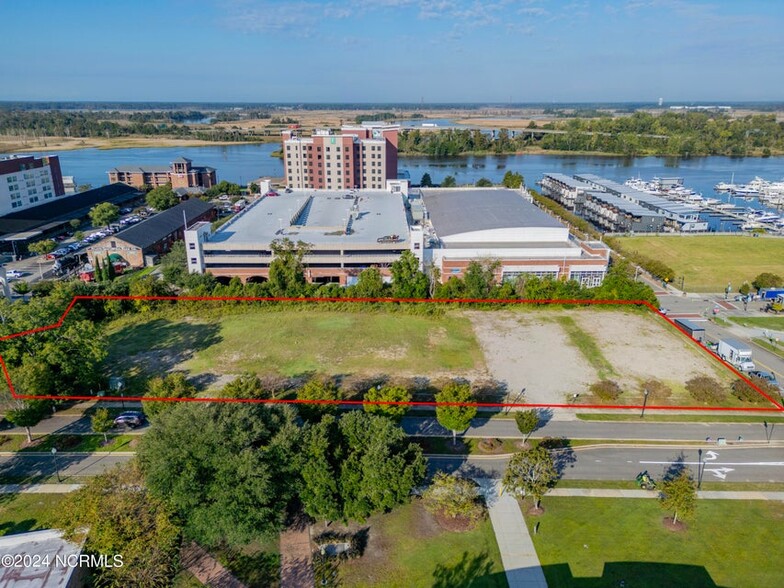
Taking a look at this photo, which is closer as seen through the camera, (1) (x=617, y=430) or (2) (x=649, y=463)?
(2) (x=649, y=463)

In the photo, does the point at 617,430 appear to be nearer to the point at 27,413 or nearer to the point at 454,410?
the point at 454,410

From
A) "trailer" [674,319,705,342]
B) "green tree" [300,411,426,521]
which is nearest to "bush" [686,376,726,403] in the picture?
"trailer" [674,319,705,342]

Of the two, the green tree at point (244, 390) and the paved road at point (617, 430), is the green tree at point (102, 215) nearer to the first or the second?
the green tree at point (244, 390)

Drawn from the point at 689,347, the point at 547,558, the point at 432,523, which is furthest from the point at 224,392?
the point at 689,347

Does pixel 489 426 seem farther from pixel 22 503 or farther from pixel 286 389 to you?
pixel 22 503

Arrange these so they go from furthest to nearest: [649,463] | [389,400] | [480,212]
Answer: [480,212] → [389,400] → [649,463]

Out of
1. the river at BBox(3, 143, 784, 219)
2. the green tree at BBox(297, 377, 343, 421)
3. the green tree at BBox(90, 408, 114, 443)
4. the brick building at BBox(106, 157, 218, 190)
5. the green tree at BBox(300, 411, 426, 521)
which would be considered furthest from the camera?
the river at BBox(3, 143, 784, 219)

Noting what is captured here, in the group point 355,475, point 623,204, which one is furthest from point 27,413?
point 623,204

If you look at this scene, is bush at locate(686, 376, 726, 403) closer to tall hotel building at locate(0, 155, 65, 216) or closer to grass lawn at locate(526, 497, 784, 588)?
grass lawn at locate(526, 497, 784, 588)
